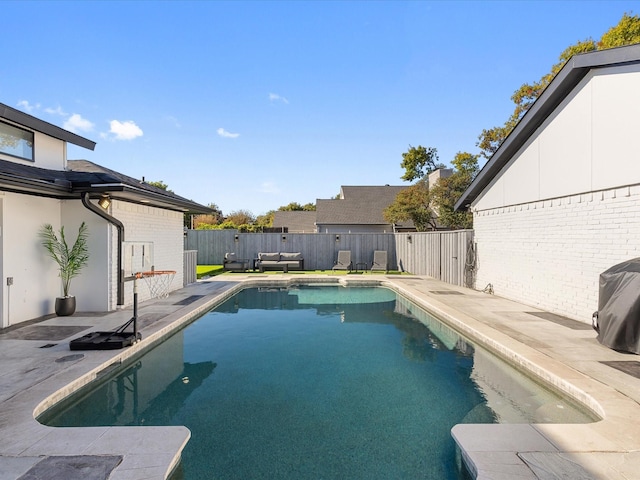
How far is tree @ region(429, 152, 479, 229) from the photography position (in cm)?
2073

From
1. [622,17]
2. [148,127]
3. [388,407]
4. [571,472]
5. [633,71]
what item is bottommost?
[388,407]

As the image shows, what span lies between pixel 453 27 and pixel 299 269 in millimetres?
10948

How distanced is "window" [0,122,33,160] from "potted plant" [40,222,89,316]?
1.50 meters

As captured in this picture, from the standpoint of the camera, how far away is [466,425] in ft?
9.89

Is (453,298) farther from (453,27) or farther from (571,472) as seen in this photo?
(453,27)

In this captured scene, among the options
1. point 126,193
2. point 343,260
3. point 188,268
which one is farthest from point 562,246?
point 188,268

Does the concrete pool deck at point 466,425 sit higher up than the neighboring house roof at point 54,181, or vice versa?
the neighboring house roof at point 54,181

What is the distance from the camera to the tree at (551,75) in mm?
13016

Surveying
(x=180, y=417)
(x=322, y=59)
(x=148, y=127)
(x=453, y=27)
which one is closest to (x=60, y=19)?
(x=148, y=127)

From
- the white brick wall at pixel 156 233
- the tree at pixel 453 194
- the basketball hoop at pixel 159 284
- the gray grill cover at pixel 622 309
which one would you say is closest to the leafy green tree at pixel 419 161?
the tree at pixel 453 194

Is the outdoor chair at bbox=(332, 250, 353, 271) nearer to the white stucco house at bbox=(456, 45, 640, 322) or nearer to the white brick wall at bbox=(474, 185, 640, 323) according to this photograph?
the white brick wall at bbox=(474, 185, 640, 323)

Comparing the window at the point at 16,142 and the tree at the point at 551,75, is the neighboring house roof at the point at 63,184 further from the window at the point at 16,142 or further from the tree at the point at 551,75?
the tree at the point at 551,75

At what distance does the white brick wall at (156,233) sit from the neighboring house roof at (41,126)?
2057mm

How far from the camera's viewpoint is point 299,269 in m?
16.0
